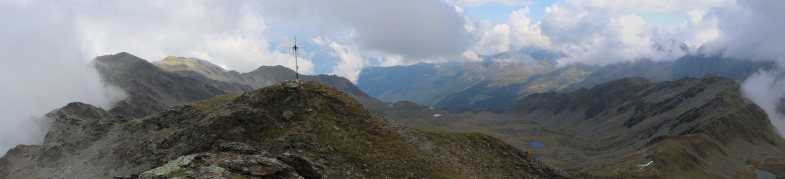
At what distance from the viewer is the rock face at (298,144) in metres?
37.8

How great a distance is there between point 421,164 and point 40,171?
5348cm

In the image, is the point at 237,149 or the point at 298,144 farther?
the point at 298,144

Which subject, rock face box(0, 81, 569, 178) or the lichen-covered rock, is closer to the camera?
the lichen-covered rock

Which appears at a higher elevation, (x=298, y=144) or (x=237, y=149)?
(x=237, y=149)

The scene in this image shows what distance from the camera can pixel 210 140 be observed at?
4038 centimetres

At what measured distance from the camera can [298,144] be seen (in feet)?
125

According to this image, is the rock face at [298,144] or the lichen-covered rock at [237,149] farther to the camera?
the rock face at [298,144]

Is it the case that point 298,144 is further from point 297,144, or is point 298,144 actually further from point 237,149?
point 237,149

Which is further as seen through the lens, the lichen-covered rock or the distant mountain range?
the distant mountain range

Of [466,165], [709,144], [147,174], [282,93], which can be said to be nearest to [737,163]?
[709,144]

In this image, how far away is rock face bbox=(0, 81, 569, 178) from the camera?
3775cm

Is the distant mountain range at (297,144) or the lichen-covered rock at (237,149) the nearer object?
the lichen-covered rock at (237,149)

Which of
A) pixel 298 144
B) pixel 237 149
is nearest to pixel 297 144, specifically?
pixel 298 144

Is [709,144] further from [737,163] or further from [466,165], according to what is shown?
[466,165]
